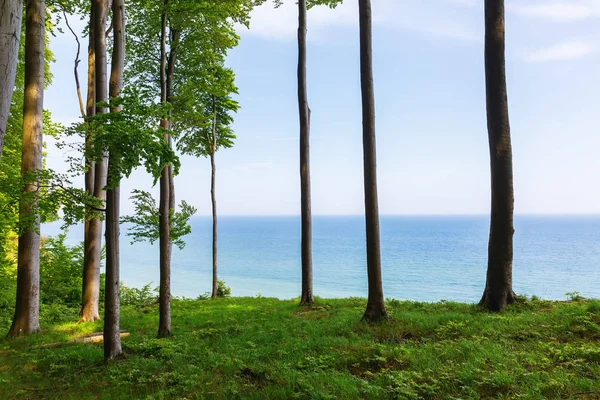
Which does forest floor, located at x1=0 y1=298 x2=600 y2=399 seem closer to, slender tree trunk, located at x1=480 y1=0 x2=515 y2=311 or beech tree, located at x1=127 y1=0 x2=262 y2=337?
slender tree trunk, located at x1=480 y1=0 x2=515 y2=311

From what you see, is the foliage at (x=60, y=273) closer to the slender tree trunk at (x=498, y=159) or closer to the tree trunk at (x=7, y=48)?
the tree trunk at (x=7, y=48)

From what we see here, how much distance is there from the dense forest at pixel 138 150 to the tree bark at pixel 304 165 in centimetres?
3

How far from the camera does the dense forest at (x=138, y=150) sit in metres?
5.58

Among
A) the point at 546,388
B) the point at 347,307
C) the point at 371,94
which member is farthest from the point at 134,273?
the point at 546,388

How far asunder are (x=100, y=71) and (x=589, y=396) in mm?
9007

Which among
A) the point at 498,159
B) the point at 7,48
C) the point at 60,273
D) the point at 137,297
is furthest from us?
the point at 137,297

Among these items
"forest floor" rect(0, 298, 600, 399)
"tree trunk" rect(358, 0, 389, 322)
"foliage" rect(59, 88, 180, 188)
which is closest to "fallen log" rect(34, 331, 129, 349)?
"forest floor" rect(0, 298, 600, 399)

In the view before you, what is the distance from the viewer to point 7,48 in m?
2.21

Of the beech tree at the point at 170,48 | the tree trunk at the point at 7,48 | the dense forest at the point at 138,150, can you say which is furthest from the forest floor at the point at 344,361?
the tree trunk at the point at 7,48

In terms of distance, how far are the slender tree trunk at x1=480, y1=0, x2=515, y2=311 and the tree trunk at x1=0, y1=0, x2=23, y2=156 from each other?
8.97m

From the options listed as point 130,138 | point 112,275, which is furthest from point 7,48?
point 112,275

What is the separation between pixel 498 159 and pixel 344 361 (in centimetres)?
614

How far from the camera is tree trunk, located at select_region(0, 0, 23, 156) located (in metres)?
2.19

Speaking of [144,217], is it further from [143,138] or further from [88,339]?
[143,138]
